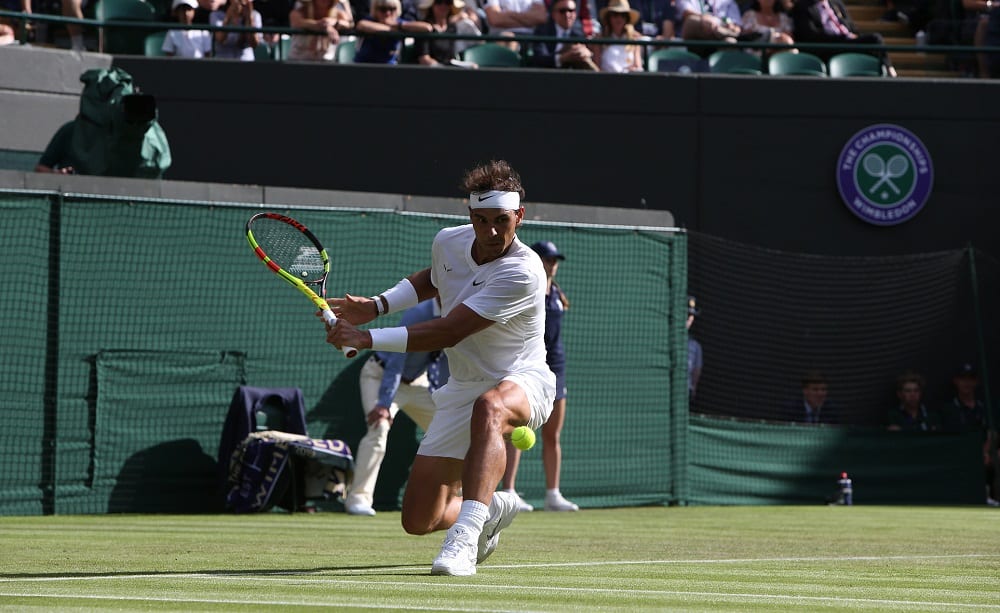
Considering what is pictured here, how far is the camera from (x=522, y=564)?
7.70 meters

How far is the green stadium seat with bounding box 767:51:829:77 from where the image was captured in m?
18.0

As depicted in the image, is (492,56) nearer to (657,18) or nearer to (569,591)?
(657,18)

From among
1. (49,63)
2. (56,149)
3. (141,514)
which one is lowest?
(141,514)

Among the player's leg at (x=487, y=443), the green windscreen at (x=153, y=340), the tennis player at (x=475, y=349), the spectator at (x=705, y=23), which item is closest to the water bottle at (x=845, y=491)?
the green windscreen at (x=153, y=340)

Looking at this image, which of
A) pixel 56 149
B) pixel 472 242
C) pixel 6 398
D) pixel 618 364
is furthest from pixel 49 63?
pixel 472 242

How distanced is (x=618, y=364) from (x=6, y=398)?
18.8ft

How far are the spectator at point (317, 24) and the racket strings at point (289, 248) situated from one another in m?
9.13

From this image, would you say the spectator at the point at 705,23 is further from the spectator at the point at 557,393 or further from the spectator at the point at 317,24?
the spectator at the point at 557,393

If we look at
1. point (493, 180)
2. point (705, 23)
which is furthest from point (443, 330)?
point (705, 23)

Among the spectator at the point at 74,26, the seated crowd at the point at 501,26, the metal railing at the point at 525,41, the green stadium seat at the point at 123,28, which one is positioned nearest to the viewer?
the metal railing at the point at 525,41

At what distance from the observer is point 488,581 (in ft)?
21.1

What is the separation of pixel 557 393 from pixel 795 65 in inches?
258

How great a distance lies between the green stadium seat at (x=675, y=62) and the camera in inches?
701

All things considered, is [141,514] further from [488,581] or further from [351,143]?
[488,581]
